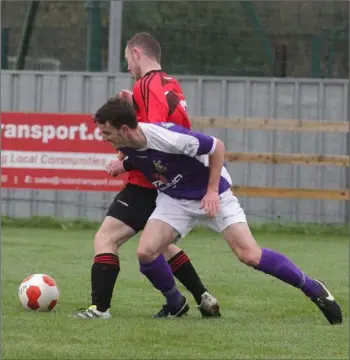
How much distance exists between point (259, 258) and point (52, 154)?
963cm

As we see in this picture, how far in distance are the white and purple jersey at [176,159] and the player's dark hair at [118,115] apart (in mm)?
123

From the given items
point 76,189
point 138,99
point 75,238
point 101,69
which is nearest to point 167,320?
point 138,99

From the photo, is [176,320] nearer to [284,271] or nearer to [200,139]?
[284,271]

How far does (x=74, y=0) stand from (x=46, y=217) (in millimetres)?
3107

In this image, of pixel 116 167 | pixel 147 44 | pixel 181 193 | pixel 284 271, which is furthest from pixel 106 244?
pixel 147 44

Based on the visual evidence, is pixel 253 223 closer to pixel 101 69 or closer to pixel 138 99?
pixel 101 69

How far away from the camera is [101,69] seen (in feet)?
58.2

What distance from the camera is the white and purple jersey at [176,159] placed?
23.1 ft

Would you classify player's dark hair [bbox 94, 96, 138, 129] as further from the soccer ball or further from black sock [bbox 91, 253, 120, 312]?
the soccer ball

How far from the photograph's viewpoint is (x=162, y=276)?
754 centimetres

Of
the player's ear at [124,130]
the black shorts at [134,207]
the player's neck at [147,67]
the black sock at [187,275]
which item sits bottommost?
the black sock at [187,275]

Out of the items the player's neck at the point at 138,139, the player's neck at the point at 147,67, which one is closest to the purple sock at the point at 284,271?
the player's neck at the point at 138,139

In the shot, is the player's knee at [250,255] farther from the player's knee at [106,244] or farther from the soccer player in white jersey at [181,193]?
the player's knee at [106,244]

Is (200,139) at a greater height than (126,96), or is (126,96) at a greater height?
(126,96)
